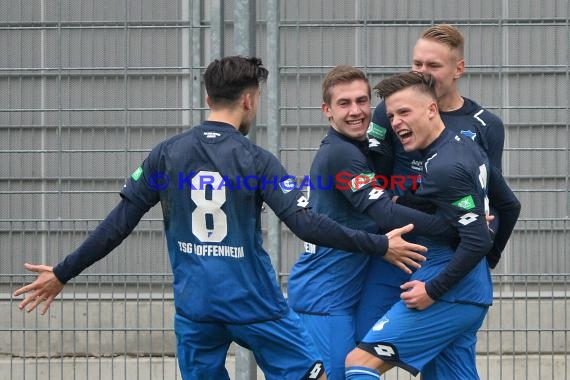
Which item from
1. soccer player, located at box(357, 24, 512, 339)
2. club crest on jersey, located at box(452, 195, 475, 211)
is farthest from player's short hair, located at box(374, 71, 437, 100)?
club crest on jersey, located at box(452, 195, 475, 211)

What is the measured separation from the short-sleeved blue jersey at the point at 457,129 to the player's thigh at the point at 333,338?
706mm

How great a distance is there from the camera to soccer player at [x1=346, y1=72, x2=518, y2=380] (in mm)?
4691

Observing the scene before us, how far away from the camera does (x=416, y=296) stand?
15.6 feet

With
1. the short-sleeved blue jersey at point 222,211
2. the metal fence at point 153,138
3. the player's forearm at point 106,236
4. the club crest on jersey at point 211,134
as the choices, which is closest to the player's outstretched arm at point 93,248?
the player's forearm at point 106,236

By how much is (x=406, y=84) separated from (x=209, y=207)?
1.00 meters

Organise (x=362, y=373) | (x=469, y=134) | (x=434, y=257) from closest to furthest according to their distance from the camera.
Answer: (x=362, y=373)
(x=434, y=257)
(x=469, y=134)

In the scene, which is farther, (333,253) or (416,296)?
(333,253)

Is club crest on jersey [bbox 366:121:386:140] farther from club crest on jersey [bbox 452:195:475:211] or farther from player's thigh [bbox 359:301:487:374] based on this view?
player's thigh [bbox 359:301:487:374]

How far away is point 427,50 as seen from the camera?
503 cm

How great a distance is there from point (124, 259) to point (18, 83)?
131 centimetres

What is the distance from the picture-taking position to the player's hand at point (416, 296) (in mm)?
4773

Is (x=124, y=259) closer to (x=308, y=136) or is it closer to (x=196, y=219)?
(x=308, y=136)

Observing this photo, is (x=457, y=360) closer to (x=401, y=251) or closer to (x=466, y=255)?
(x=466, y=255)

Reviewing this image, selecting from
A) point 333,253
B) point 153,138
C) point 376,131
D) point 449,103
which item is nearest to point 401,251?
point 333,253
